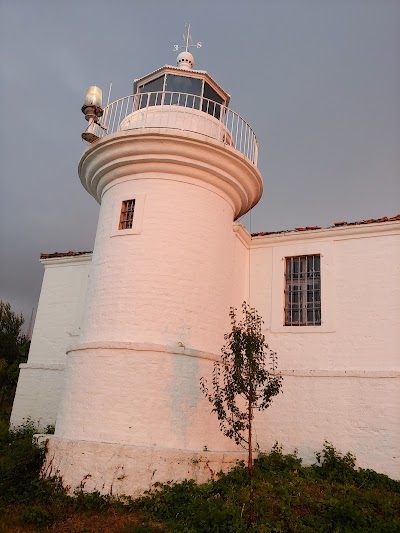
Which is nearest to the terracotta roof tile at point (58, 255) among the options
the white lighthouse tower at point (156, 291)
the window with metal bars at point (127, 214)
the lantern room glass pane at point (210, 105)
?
the white lighthouse tower at point (156, 291)

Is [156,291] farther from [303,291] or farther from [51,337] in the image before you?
[51,337]

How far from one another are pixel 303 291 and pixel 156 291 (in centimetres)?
433

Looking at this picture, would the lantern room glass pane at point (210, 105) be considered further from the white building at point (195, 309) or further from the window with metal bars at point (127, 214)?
the window with metal bars at point (127, 214)

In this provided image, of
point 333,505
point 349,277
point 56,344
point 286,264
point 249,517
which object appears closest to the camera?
point 249,517

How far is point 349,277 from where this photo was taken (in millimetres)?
11984

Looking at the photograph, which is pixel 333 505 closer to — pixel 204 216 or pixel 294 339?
pixel 294 339

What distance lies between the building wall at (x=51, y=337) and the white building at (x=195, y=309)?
359cm

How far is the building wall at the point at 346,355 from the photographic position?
34.7ft

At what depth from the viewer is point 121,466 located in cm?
873

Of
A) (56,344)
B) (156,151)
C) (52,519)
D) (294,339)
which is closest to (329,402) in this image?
(294,339)

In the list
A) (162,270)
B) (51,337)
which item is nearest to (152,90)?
(162,270)

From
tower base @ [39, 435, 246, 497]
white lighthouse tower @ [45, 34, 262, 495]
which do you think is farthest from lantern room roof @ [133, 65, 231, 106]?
tower base @ [39, 435, 246, 497]

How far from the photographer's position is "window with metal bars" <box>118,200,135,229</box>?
11.2 meters

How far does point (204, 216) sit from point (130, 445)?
5.33 metres
